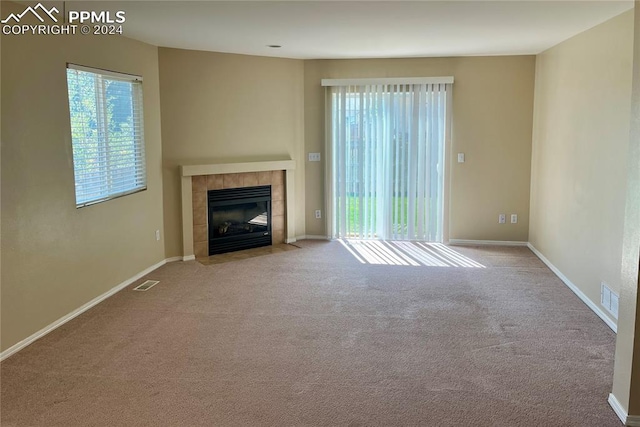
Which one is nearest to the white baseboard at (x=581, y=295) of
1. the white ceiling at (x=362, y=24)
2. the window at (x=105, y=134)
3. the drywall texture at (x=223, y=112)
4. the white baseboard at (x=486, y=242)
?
the white baseboard at (x=486, y=242)

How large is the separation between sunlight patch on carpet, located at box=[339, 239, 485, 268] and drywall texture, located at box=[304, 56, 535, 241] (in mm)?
552

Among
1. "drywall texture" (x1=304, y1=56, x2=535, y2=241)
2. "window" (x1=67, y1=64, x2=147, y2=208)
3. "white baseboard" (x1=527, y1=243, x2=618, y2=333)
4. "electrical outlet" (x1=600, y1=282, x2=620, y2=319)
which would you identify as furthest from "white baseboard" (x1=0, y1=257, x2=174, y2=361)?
"electrical outlet" (x1=600, y1=282, x2=620, y2=319)

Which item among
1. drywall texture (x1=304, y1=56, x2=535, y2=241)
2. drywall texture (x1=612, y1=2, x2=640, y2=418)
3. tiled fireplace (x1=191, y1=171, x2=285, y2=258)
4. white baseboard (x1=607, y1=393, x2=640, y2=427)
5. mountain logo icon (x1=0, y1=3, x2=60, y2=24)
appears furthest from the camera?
drywall texture (x1=304, y1=56, x2=535, y2=241)

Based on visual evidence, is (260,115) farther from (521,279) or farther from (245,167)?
(521,279)

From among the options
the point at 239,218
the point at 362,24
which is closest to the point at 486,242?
the point at 239,218

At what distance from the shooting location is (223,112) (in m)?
6.24

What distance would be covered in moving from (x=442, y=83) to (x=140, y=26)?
371 cm

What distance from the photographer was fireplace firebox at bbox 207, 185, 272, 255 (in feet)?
20.8

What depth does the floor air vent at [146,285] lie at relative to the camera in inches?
198

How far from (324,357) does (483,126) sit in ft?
13.8

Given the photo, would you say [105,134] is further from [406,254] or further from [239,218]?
[406,254]

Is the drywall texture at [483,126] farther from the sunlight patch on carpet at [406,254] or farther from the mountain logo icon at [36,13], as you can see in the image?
the mountain logo icon at [36,13]

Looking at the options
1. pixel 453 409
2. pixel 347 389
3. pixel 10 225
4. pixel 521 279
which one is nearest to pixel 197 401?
pixel 347 389

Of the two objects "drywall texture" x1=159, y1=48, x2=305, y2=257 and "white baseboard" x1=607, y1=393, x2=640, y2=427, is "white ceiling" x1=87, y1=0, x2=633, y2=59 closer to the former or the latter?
"drywall texture" x1=159, y1=48, x2=305, y2=257
